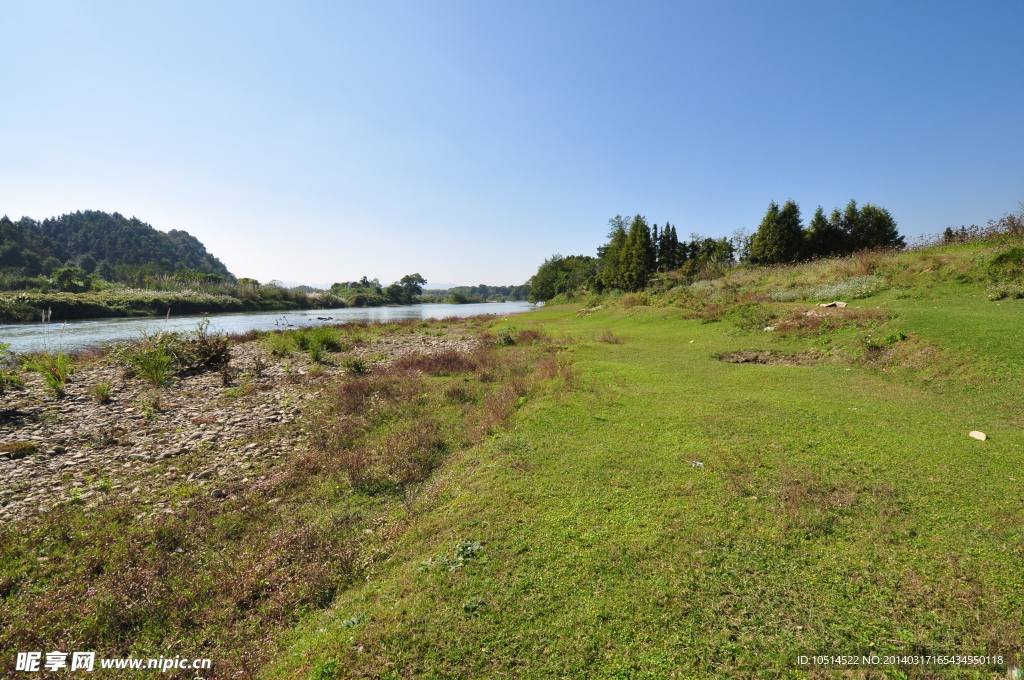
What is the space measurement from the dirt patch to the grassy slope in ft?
12.3

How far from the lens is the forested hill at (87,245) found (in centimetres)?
10450

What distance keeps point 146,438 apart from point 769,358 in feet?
58.4

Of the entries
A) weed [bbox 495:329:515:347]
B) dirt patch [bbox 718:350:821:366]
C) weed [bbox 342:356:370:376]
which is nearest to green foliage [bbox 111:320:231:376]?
weed [bbox 342:356:370:376]

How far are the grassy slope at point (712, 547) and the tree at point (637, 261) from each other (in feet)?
132

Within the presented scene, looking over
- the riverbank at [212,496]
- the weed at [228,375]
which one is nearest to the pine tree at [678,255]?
the riverbank at [212,496]

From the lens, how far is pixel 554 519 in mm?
4926

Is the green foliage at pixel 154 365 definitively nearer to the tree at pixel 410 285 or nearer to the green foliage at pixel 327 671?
the green foliage at pixel 327 671

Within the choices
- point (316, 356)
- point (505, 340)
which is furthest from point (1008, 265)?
point (316, 356)

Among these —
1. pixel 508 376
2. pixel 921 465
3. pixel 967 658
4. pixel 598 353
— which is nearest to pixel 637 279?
pixel 598 353

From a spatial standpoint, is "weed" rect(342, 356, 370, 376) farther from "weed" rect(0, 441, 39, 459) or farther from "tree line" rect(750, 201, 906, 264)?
"tree line" rect(750, 201, 906, 264)

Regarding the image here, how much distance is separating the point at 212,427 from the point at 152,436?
1.14 metres

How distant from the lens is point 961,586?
11.1 feet

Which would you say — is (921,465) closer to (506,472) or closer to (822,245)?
(506,472)

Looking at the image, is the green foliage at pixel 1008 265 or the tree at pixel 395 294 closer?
the green foliage at pixel 1008 265
